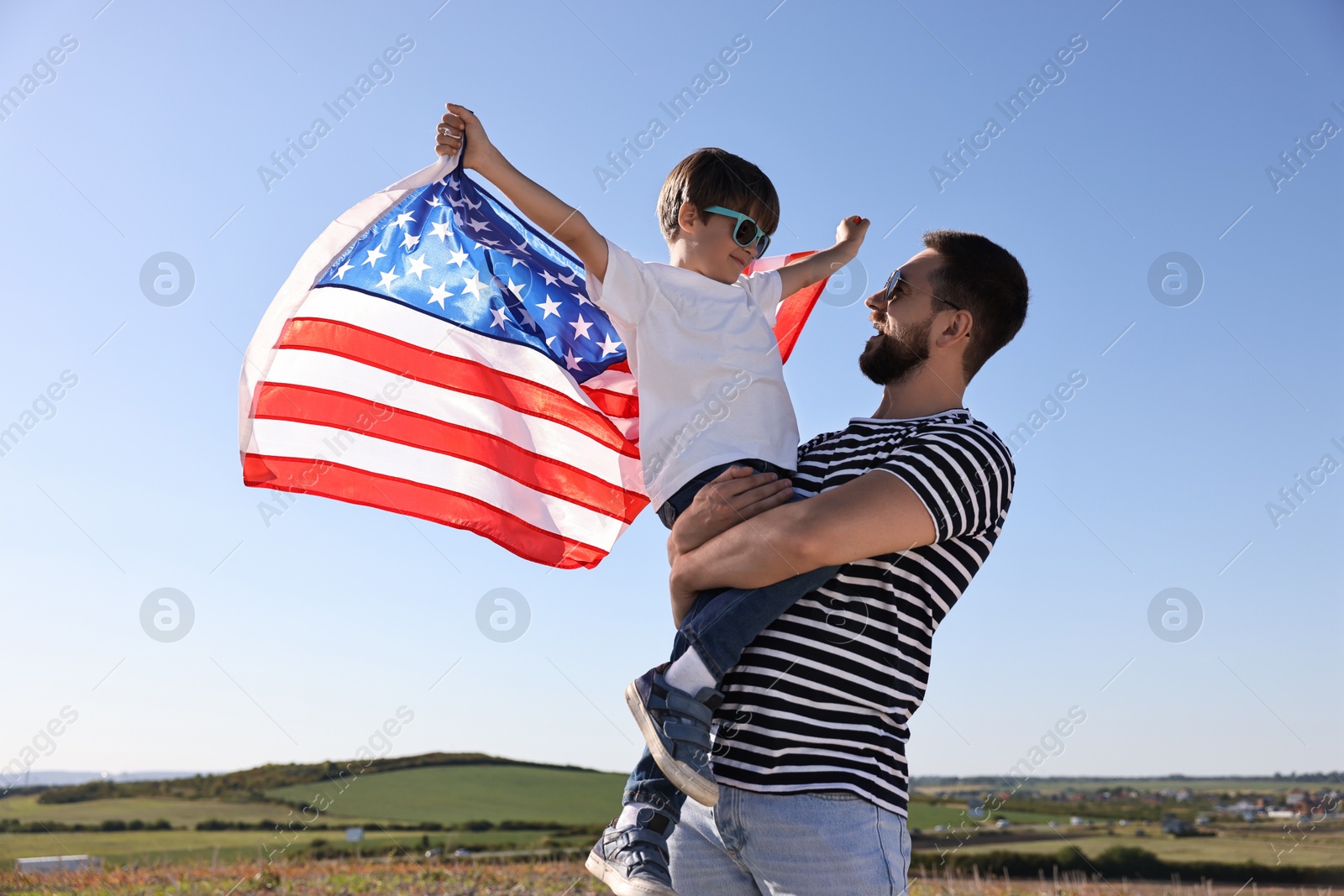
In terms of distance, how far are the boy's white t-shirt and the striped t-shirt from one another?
543 mm

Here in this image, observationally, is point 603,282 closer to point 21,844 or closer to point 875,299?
point 875,299

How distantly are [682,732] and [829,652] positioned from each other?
0.43m

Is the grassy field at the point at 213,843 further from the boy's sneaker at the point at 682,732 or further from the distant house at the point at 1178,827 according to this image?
the distant house at the point at 1178,827

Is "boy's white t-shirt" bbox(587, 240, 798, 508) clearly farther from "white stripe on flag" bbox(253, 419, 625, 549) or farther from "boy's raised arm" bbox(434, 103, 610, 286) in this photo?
"white stripe on flag" bbox(253, 419, 625, 549)

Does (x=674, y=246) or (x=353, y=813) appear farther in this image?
(x=353, y=813)

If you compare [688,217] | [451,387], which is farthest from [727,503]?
[451,387]

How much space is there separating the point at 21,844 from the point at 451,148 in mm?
28621

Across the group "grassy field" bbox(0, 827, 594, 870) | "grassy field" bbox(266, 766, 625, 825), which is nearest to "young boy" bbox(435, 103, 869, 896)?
"grassy field" bbox(0, 827, 594, 870)

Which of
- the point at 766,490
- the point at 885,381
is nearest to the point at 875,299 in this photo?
the point at 885,381

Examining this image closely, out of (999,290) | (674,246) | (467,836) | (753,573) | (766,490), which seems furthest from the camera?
(467,836)

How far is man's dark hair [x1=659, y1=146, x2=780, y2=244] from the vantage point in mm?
3381

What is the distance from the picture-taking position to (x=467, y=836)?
96.5ft

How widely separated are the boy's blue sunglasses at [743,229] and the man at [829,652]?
3.58ft

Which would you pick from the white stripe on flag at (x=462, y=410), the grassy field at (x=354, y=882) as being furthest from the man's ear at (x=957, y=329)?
the grassy field at (x=354, y=882)
